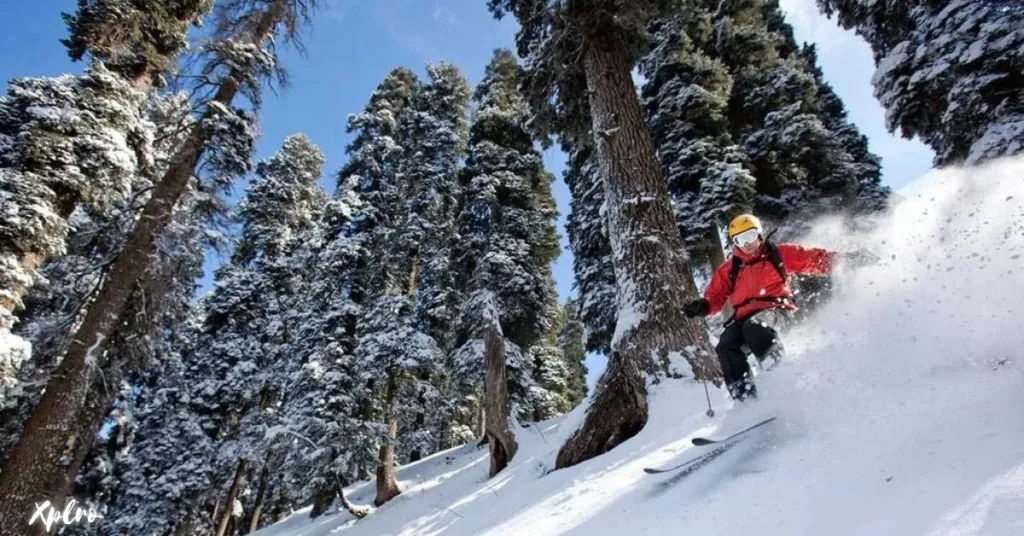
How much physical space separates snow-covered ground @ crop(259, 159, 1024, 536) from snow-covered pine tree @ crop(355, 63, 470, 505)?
34.8ft

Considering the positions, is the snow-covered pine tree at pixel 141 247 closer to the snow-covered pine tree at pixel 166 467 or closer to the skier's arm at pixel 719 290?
the skier's arm at pixel 719 290

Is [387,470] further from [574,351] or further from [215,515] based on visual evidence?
[574,351]

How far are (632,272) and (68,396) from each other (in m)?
7.63

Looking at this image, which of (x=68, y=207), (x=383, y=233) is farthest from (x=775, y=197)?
(x=68, y=207)

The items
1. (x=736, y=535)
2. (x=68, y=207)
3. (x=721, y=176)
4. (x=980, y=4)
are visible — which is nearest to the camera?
(x=736, y=535)

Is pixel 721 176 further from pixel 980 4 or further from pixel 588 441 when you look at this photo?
pixel 588 441

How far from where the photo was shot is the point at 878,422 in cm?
270

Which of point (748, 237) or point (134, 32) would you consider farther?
point (134, 32)

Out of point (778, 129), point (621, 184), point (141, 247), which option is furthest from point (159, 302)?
point (778, 129)

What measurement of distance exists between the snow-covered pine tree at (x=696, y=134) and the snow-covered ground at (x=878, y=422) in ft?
28.0

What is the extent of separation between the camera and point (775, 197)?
15.0 meters

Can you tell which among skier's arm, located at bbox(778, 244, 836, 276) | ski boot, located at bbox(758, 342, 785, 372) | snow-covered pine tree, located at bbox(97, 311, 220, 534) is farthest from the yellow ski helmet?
snow-covered pine tree, located at bbox(97, 311, 220, 534)

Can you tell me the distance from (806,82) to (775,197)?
11.4 feet

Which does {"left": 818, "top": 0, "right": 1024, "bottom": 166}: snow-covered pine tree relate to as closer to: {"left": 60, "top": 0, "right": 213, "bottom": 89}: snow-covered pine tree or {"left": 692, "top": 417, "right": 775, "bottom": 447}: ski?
{"left": 692, "top": 417, "right": 775, "bottom": 447}: ski
